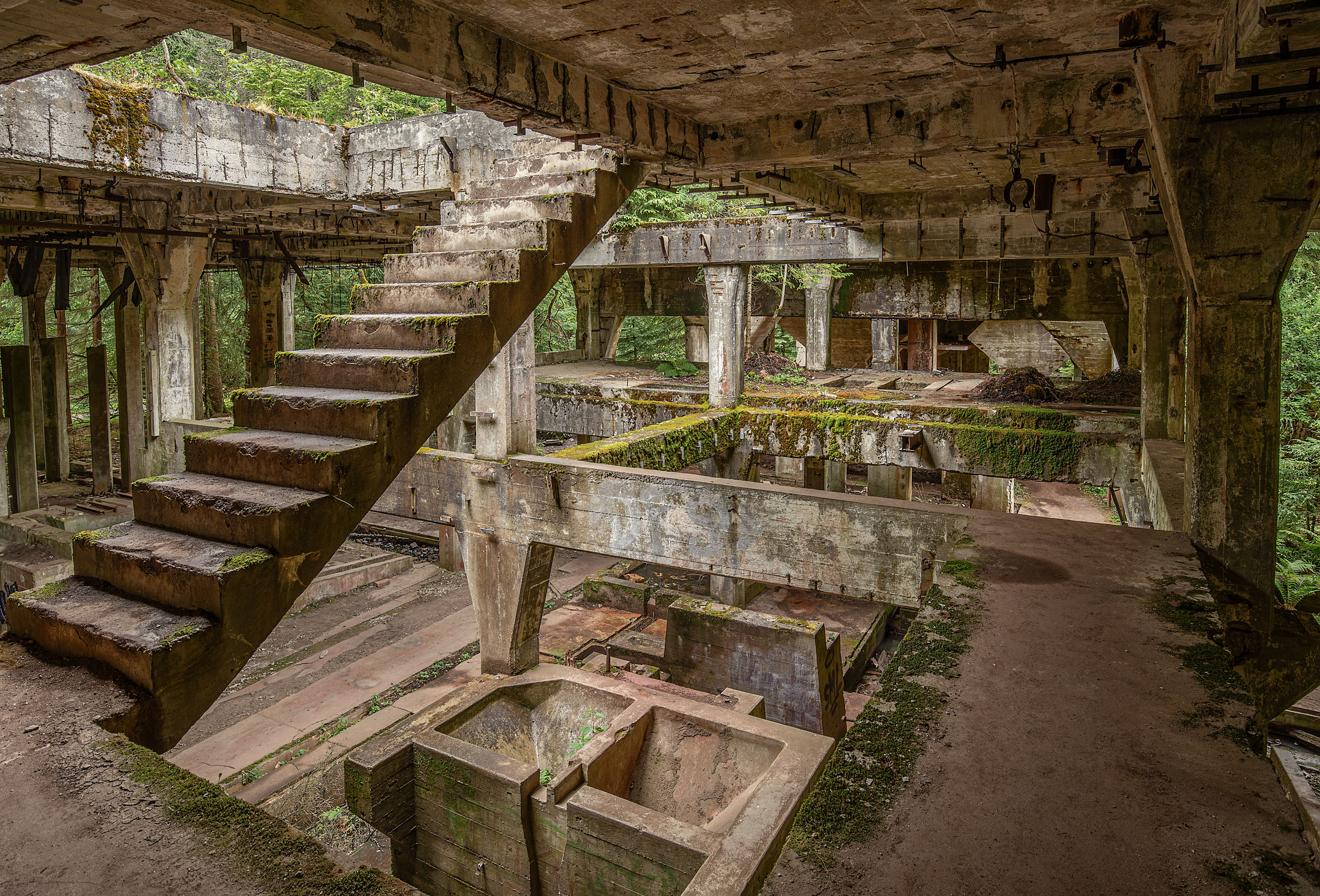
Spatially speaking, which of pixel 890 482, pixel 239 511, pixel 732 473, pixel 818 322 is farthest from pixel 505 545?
pixel 818 322

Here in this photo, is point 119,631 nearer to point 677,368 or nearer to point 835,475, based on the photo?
point 835,475

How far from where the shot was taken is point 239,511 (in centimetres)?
398

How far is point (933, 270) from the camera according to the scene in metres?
17.3

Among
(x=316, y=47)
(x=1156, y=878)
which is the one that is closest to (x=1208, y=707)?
(x=1156, y=878)

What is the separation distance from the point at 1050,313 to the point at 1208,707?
15.1 m

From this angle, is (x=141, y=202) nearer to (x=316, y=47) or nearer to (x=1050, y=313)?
(x=316, y=47)

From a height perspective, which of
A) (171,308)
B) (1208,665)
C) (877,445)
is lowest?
(1208,665)

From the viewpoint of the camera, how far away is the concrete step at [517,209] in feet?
21.4

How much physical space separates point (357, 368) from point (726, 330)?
33.6ft

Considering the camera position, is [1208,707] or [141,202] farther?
[141,202]

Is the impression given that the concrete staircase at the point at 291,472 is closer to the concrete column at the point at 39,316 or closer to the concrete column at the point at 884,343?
the concrete column at the point at 884,343

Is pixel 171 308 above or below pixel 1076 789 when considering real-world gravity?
above

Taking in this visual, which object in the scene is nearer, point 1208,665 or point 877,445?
point 1208,665

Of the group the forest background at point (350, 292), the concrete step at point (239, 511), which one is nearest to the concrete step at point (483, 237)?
the concrete step at point (239, 511)
